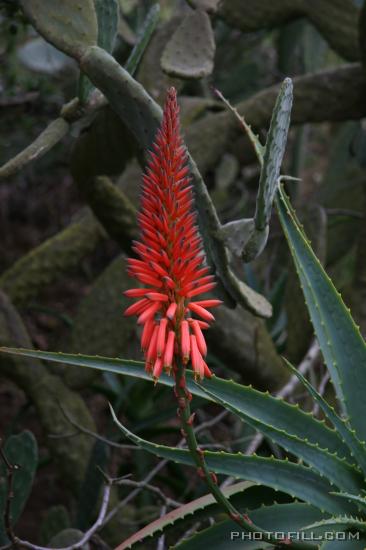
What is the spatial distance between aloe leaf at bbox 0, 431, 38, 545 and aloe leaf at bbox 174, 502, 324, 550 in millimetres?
556

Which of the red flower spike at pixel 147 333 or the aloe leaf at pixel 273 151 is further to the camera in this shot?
the aloe leaf at pixel 273 151

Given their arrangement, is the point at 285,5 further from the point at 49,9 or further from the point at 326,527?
the point at 326,527

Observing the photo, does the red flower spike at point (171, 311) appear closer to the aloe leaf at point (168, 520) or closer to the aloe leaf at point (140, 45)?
the aloe leaf at point (168, 520)

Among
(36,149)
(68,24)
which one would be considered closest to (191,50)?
(68,24)

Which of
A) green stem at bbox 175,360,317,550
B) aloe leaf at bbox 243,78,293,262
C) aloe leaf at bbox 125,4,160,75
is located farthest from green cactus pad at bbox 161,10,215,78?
green stem at bbox 175,360,317,550

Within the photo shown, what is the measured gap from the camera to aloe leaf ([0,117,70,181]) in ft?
4.84

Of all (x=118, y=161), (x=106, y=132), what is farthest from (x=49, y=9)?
(x=118, y=161)

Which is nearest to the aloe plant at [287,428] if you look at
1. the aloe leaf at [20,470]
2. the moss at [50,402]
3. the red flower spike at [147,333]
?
the red flower spike at [147,333]

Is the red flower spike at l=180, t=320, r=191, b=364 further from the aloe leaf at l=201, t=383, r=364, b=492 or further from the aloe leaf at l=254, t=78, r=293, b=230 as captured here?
the aloe leaf at l=254, t=78, r=293, b=230

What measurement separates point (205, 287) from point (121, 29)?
6.31 feet

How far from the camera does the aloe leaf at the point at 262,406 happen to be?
1.28 metres

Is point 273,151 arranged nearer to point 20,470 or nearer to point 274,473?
point 274,473

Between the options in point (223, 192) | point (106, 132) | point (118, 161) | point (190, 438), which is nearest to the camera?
point (190, 438)

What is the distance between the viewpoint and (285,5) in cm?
278
